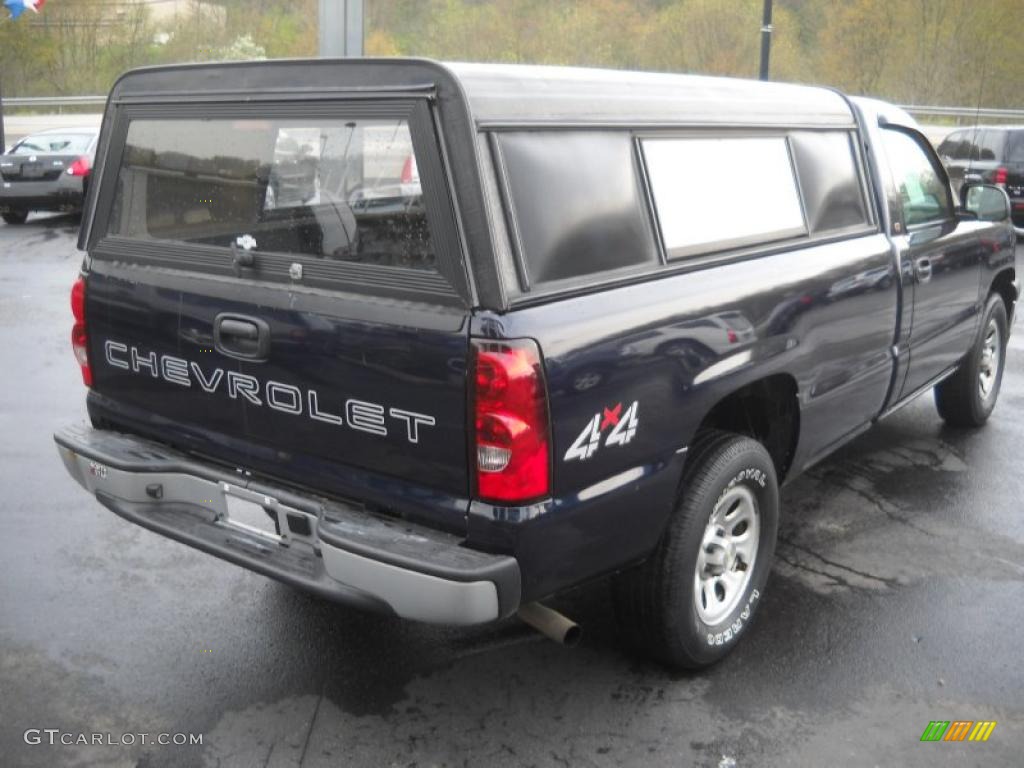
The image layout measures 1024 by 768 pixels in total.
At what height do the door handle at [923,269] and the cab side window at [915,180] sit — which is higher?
the cab side window at [915,180]

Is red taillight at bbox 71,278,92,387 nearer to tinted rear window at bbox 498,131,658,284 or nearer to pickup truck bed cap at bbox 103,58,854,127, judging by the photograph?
pickup truck bed cap at bbox 103,58,854,127

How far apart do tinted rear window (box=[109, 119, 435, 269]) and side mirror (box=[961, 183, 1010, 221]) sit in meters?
3.80

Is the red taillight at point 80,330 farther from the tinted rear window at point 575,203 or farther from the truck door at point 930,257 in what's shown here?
the truck door at point 930,257

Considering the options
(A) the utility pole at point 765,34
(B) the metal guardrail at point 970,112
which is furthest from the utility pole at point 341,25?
(A) the utility pole at point 765,34

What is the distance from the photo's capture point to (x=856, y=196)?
4.52 meters

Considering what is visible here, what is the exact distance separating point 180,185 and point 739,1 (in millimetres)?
37625

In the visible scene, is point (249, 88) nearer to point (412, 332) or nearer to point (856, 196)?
point (412, 332)

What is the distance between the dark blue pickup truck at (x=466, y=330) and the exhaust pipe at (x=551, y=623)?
0.05 ft

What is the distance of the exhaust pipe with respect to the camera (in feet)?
10.4

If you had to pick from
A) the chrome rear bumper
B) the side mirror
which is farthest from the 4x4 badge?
the side mirror

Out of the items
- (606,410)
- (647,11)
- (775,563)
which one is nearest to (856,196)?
(775,563)

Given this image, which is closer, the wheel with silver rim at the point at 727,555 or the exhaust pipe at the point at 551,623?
the exhaust pipe at the point at 551,623

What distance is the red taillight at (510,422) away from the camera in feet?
9.00

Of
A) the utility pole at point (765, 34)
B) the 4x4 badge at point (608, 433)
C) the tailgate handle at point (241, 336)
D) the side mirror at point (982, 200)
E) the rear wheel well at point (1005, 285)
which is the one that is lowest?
the rear wheel well at point (1005, 285)
